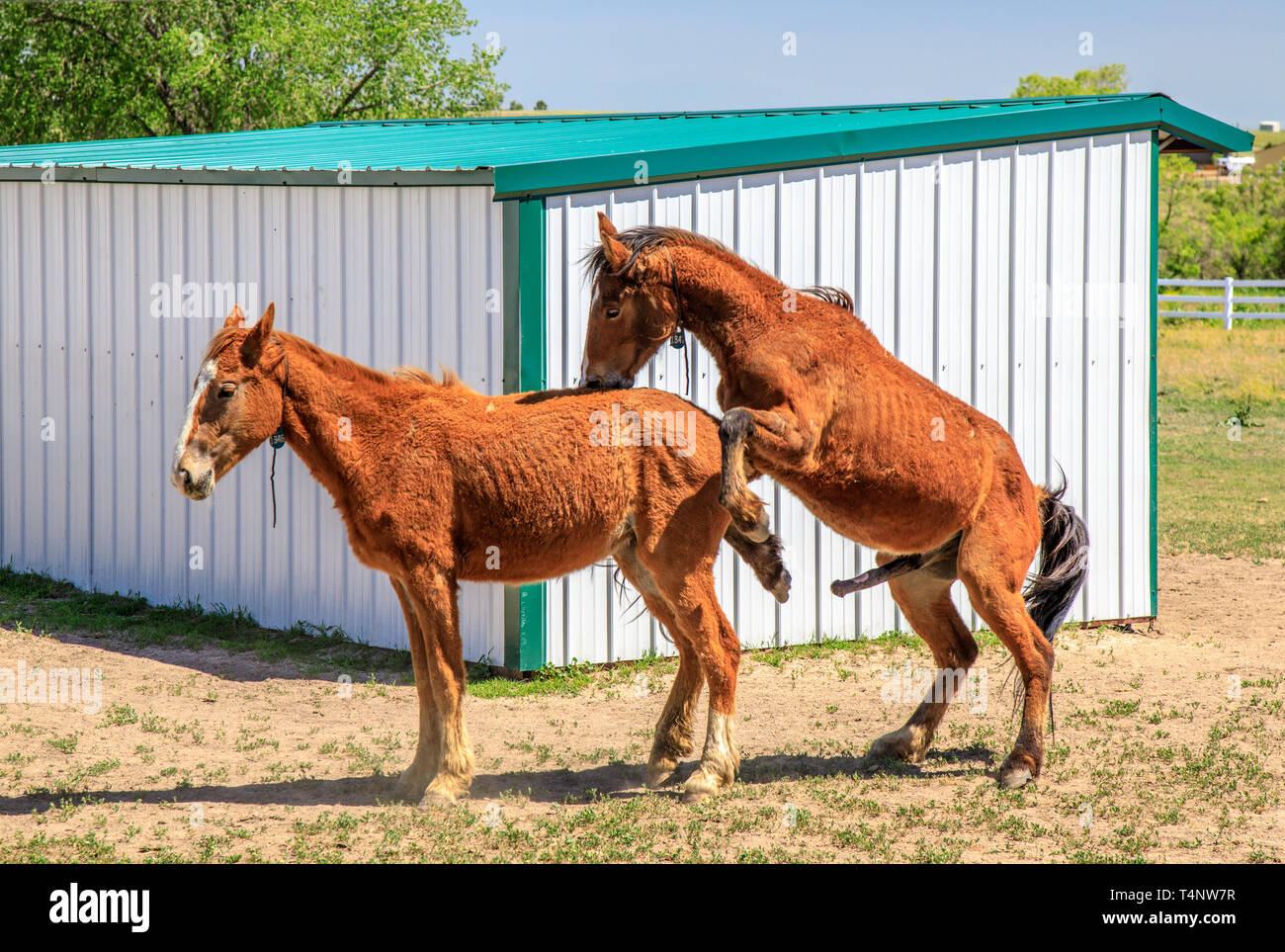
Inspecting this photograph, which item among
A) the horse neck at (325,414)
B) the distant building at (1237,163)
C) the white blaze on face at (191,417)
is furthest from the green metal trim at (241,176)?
the distant building at (1237,163)

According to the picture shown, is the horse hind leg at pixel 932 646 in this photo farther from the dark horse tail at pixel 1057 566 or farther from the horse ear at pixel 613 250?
the horse ear at pixel 613 250

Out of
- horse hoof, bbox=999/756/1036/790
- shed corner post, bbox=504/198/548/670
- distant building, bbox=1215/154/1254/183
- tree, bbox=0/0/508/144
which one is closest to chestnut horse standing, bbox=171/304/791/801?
horse hoof, bbox=999/756/1036/790

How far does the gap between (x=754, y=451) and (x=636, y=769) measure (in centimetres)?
194

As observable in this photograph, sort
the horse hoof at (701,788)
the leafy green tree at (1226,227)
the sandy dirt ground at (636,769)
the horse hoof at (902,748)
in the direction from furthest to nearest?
the leafy green tree at (1226,227) < the horse hoof at (902,748) < the horse hoof at (701,788) < the sandy dirt ground at (636,769)

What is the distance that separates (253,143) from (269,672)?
6.50 m

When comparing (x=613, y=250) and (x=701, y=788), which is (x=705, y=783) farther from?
(x=613, y=250)

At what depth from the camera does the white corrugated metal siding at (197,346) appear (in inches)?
348

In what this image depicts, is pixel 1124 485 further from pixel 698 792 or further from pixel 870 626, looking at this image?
pixel 698 792

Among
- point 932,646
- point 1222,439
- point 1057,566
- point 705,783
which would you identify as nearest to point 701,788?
point 705,783

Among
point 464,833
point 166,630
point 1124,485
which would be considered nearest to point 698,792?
point 464,833

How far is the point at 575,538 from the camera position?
6410mm

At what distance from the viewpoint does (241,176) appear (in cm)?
954

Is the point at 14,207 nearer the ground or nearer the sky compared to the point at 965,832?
nearer the sky

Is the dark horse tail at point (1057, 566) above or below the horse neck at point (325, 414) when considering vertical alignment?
below
